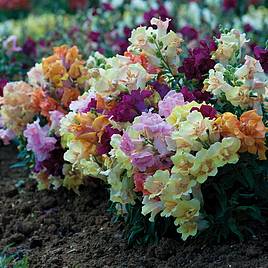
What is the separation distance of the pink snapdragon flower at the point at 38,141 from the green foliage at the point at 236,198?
119cm

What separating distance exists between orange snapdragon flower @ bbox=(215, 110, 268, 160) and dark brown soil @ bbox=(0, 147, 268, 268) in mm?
440

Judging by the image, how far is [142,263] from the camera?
141 inches

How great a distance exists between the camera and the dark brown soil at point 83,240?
11.3 ft

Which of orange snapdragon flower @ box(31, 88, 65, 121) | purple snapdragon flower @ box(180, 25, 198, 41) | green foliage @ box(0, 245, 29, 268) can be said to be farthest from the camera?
purple snapdragon flower @ box(180, 25, 198, 41)

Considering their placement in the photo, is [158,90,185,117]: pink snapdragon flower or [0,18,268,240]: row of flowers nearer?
[0,18,268,240]: row of flowers

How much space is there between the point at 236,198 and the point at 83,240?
0.90 m

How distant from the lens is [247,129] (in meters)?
3.32

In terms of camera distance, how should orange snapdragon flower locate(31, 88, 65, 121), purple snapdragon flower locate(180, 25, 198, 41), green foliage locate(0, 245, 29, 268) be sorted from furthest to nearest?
purple snapdragon flower locate(180, 25, 198, 41), orange snapdragon flower locate(31, 88, 65, 121), green foliage locate(0, 245, 29, 268)

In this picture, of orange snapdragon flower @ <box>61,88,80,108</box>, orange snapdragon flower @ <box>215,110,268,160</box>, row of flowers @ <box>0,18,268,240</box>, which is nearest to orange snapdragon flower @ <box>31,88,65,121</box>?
orange snapdragon flower @ <box>61,88,80,108</box>

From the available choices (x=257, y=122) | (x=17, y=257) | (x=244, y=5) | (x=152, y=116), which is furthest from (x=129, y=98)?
(x=244, y=5)

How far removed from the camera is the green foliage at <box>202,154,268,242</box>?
3.41 m

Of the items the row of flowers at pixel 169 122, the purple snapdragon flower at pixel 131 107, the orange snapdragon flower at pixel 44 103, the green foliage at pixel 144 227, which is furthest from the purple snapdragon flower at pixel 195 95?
the orange snapdragon flower at pixel 44 103

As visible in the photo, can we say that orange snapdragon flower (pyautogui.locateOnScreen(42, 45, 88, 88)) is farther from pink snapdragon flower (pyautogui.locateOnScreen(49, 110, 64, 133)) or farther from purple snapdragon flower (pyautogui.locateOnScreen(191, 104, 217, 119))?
purple snapdragon flower (pyautogui.locateOnScreen(191, 104, 217, 119))

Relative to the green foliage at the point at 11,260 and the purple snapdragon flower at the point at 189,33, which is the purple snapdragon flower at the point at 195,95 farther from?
the purple snapdragon flower at the point at 189,33
